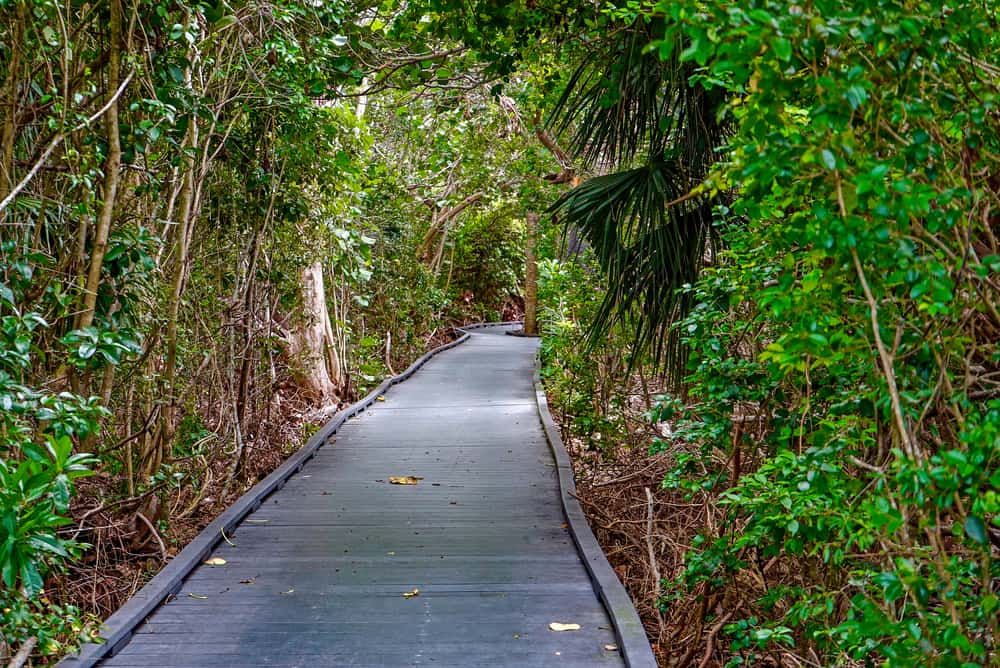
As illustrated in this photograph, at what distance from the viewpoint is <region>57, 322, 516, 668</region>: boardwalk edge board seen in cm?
373

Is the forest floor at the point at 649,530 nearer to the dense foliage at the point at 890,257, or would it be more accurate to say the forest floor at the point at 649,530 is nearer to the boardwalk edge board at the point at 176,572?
the dense foliage at the point at 890,257

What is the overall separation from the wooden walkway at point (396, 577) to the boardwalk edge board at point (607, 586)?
2.8 inches

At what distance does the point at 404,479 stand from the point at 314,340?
4.65 meters

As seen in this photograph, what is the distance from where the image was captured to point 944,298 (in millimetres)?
1905

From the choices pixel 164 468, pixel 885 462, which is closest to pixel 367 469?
pixel 164 468

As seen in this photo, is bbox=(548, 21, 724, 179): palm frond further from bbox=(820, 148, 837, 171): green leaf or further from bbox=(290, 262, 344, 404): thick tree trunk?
bbox=(290, 262, 344, 404): thick tree trunk

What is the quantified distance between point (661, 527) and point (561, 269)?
17.8 ft

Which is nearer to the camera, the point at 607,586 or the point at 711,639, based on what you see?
the point at 711,639

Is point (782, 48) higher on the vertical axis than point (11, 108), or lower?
lower

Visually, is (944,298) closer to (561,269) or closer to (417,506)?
(417,506)

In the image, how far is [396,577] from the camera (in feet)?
16.2

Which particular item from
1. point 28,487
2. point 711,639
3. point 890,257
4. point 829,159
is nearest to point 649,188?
point 711,639

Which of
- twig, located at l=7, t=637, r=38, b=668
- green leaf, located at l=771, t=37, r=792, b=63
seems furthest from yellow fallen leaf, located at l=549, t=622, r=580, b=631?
green leaf, located at l=771, t=37, r=792, b=63

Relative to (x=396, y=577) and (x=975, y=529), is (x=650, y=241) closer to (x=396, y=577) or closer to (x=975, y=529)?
(x=396, y=577)
